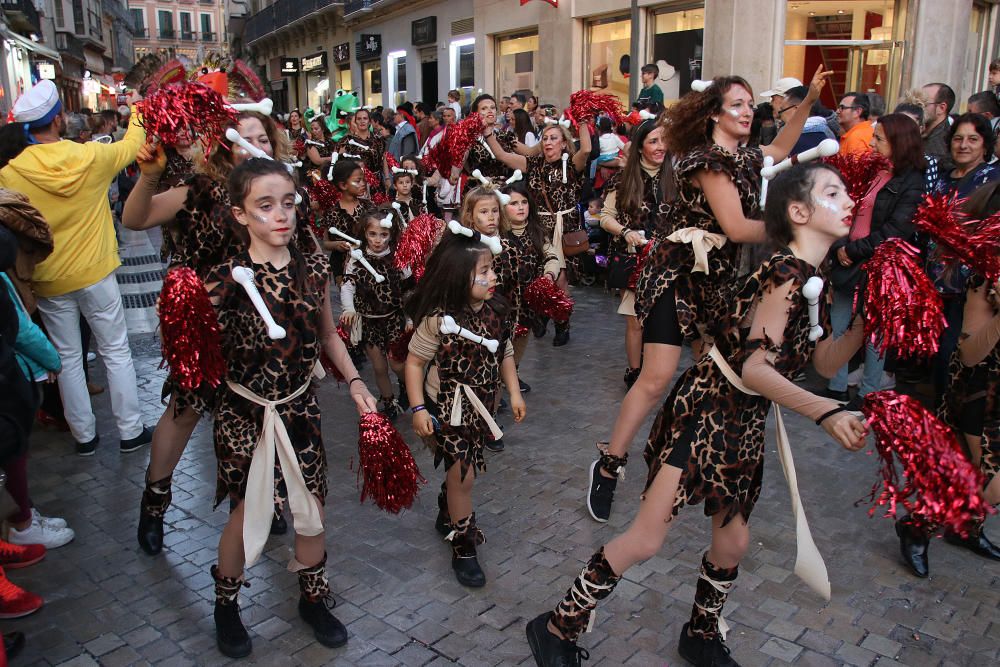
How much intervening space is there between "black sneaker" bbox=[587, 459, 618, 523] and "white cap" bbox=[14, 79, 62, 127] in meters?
3.90

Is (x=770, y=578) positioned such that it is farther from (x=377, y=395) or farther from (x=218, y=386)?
(x=377, y=395)

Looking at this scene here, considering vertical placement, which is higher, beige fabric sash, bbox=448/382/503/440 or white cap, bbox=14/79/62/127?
white cap, bbox=14/79/62/127

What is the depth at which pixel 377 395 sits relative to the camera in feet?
21.7

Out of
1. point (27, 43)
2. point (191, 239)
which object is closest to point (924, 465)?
point (191, 239)

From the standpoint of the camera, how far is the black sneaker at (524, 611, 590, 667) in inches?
120

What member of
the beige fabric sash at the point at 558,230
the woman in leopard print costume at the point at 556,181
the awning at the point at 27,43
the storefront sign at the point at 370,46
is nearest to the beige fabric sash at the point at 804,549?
the woman in leopard print costume at the point at 556,181

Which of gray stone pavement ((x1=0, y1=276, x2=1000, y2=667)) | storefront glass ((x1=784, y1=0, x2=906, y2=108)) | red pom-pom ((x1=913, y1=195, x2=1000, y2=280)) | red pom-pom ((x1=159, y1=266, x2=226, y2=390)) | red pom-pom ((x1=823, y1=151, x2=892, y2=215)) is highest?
storefront glass ((x1=784, y1=0, x2=906, y2=108))

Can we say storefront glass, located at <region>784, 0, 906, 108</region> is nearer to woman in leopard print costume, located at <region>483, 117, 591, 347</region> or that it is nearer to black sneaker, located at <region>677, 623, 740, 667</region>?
woman in leopard print costume, located at <region>483, 117, 591, 347</region>

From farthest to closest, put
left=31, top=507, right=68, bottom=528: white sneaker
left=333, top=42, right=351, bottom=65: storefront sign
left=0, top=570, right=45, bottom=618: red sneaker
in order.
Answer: left=333, top=42, right=351, bottom=65: storefront sign, left=31, top=507, right=68, bottom=528: white sneaker, left=0, top=570, right=45, bottom=618: red sneaker

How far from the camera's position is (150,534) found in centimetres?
407

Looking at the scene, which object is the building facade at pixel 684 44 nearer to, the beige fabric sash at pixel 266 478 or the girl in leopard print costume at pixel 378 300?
the girl in leopard print costume at pixel 378 300

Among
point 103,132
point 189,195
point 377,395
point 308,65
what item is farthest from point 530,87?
point 308,65

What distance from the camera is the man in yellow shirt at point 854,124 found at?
7.39 metres

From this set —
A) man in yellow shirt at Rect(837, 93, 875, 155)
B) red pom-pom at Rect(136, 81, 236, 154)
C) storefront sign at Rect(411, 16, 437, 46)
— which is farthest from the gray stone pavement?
storefront sign at Rect(411, 16, 437, 46)
